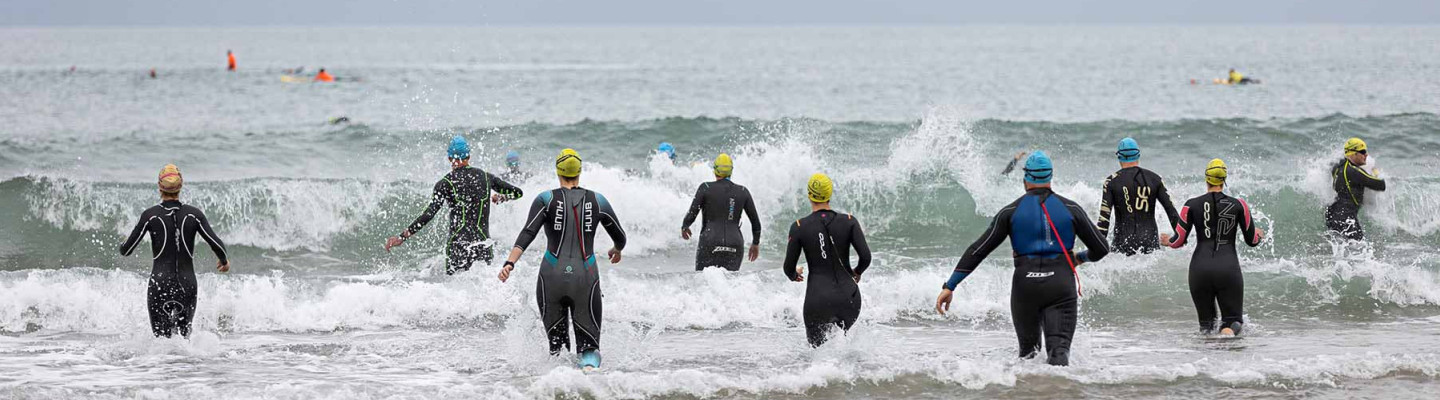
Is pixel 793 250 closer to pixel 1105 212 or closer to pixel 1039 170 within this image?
pixel 1039 170

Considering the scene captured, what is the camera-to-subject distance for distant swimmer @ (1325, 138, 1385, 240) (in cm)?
1267

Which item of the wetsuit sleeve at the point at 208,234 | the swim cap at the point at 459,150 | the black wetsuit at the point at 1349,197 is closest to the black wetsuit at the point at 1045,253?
the swim cap at the point at 459,150

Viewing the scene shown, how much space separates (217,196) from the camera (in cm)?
1683

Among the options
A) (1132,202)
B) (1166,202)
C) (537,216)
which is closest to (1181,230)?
(1166,202)

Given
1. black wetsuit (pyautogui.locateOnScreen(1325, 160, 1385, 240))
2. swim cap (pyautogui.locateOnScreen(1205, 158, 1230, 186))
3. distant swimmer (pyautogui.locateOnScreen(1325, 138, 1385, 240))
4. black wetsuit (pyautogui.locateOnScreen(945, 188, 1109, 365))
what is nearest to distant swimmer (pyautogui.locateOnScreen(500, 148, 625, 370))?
black wetsuit (pyautogui.locateOnScreen(945, 188, 1109, 365))

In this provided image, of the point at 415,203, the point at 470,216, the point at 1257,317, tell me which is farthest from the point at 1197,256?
the point at 415,203

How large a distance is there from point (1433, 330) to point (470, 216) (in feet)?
27.0

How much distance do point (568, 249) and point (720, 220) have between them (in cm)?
369

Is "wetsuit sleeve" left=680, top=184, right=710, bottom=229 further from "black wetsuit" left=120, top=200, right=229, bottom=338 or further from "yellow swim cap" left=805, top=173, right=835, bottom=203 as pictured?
"black wetsuit" left=120, top=200, right=229, bottom=338

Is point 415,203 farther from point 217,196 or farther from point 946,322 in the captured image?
point 946,322

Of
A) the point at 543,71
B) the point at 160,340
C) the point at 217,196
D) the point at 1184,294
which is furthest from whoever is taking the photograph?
the point at 543,71

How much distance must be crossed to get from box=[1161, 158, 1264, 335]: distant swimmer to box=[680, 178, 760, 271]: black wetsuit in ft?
12.3

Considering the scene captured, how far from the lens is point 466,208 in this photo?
1134 cm

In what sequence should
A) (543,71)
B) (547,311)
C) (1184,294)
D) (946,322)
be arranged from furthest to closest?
(543,71), (1184,294), (946,322), (547,311)
